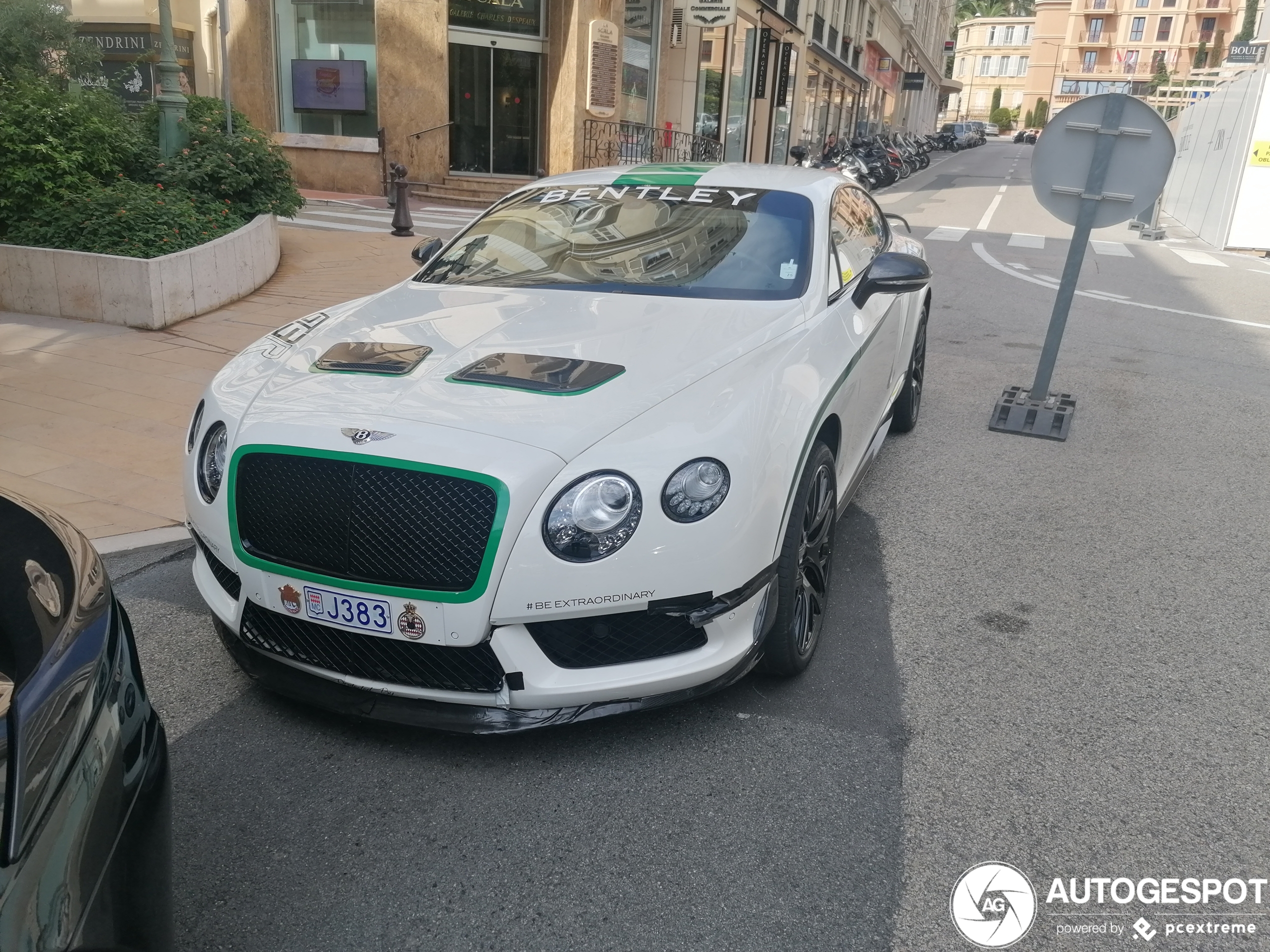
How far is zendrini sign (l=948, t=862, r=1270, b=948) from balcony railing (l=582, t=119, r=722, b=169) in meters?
16.6

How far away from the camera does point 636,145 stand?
A: 2230 centimetres

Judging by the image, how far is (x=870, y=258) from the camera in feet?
16.3

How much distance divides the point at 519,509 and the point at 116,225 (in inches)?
280

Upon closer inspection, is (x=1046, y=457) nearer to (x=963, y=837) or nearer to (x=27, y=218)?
(x=963, y=837)

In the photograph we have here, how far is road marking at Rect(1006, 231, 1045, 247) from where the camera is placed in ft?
56.4

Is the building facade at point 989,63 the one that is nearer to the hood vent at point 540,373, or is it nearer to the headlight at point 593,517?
the hood vent at point 540,373

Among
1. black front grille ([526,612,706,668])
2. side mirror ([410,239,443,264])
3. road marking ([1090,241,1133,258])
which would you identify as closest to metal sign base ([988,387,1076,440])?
side mirror ([410,239,443,264])

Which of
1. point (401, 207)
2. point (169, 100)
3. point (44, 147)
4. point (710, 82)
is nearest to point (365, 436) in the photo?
point (44, 147)

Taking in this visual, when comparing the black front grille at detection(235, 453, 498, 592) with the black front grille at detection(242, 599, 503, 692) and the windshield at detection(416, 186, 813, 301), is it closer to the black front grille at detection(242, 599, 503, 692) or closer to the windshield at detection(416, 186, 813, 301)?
the black front grille at detection(242, 599, 503, 692)

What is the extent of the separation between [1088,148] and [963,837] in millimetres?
4883

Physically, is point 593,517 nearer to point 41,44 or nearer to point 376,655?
point 376,655

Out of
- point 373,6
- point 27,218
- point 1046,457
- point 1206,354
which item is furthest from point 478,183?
point 1046,457

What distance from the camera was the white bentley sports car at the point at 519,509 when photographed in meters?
2.67

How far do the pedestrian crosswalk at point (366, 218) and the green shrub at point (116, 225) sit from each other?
477 cm
